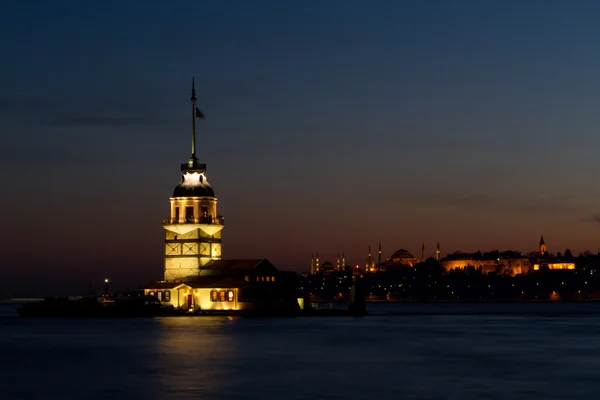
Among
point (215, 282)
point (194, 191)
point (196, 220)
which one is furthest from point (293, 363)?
point (194, 191)

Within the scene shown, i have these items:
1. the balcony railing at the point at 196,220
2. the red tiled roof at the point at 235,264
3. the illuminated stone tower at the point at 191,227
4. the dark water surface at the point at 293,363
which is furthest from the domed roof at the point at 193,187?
the dark water surface at the point at 293,363

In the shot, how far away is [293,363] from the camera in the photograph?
229ft

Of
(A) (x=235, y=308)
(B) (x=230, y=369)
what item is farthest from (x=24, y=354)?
(A) (x=235, y=308)

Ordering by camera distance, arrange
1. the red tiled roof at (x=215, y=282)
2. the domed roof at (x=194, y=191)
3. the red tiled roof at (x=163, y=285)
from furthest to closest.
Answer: the domed roof at (x=194, y=191) → the red tiled roof at (x=163, y=285) → the red tiled roof at (x=215, y=282)

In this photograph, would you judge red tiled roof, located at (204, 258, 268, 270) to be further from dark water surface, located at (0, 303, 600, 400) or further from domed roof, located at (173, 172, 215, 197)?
dark water surface, located at (0, 303, 600, 400)

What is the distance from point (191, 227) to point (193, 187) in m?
4.69

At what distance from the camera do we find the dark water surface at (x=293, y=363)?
180ft

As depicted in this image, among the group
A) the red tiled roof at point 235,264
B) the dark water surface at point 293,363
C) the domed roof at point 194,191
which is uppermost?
the domed roof at point 194,191

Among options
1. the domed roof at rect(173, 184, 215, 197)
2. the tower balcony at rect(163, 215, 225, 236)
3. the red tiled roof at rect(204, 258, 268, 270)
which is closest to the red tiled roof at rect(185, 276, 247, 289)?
the red tiled roof at rect(204, 258, 268, 270)

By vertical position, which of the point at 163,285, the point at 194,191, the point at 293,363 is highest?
the point at 194,191

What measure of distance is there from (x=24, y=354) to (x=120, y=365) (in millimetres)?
11627

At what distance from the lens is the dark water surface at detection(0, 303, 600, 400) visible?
2163 inches

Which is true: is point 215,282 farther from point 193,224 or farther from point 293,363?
point 293,363

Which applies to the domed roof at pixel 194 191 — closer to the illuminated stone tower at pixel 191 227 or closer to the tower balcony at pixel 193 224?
the illuminated stone tower at pixel 191 227
